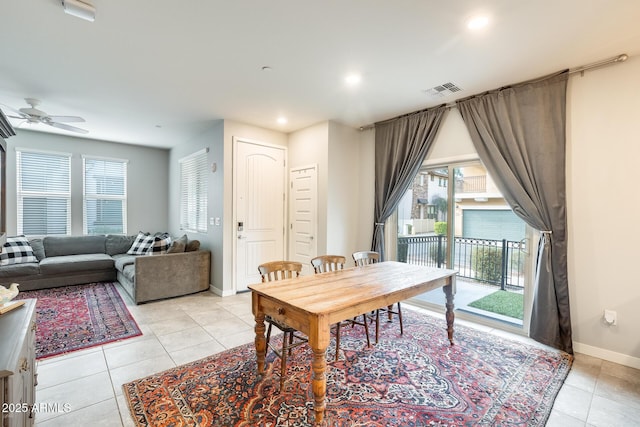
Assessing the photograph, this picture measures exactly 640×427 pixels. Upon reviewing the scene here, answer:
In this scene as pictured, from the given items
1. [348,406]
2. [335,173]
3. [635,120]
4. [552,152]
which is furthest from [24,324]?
[635,120]

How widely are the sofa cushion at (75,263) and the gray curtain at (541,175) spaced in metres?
6.30

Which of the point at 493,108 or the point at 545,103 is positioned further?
the point at 493,108

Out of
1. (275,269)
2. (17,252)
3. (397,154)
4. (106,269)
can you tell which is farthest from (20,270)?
(397,154)

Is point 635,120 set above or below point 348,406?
above

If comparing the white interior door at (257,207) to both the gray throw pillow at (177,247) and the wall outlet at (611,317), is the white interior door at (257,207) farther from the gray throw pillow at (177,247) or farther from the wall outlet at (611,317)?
the wall outlet at (611,317)

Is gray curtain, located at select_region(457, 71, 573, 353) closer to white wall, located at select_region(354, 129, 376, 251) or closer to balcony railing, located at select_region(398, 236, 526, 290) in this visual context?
balcony railing, located at select_region(398, 236, 526, 290)

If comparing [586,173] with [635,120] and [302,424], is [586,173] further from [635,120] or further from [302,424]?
[302,424]

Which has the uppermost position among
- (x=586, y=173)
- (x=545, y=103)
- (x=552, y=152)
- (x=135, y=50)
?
(x=135, y=50)

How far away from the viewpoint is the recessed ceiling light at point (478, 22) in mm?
2096

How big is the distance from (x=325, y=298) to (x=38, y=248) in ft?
19.1

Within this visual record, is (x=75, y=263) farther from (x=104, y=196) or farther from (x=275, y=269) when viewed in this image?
(x=275, y=269)

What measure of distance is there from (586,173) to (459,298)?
208 centimetres


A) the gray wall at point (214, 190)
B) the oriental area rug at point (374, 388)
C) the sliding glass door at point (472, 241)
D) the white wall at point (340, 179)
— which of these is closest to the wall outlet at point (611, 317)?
the oriental area rug at point (374, 388)

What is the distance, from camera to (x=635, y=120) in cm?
254
